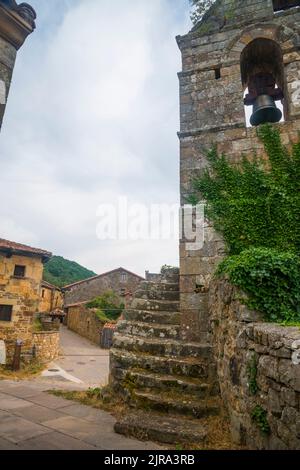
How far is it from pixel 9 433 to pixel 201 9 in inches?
332

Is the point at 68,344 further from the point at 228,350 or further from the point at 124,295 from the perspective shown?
the point at 228,350

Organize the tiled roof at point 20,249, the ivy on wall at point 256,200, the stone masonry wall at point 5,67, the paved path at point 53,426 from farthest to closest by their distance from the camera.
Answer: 1. the tiled roof at point 20,249
2. the ivy on wall at point 256,200
3. the stone masonry wall at point 5,67
4. the paved path at point 53,426

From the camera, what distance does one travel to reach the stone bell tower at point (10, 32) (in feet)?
9.96

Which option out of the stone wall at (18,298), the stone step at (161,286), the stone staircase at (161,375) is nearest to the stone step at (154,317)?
the stone staircase at (161,375)

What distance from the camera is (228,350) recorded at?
134 inches

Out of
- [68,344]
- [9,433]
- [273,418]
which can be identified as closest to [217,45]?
[273,418]

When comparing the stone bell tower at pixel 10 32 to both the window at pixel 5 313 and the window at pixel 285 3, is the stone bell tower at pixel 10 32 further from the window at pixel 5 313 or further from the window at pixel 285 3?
the window at pixel 5 313

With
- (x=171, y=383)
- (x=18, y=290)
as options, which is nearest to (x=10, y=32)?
(x=171, y=383)

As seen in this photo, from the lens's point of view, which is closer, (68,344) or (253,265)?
(253,265)

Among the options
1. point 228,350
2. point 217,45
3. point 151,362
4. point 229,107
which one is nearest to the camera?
point 228,350

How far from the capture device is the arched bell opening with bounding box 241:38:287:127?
5.93m

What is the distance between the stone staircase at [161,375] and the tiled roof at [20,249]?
11.3 m

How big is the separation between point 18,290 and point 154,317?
38.4ft

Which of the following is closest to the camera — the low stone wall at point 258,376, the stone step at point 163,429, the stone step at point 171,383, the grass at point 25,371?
the low stone wall at point 258,376
